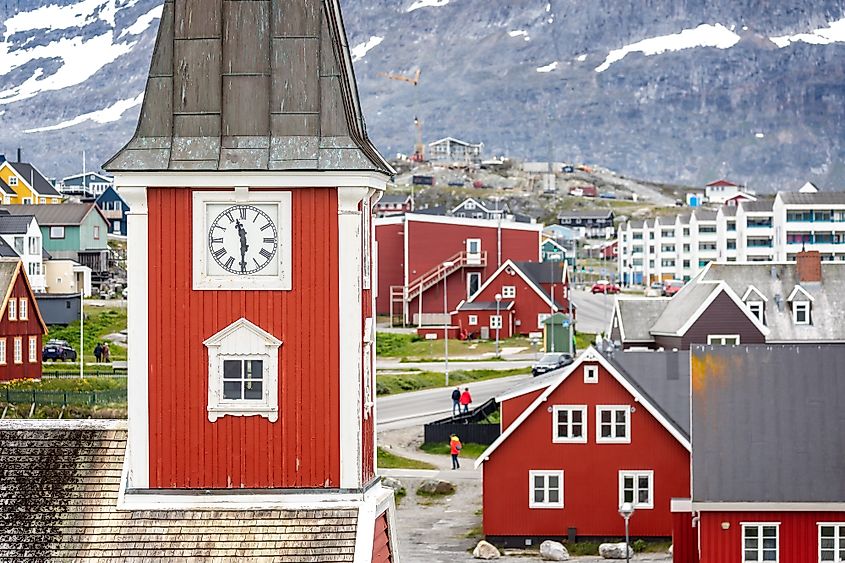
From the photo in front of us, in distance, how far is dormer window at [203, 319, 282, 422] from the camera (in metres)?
16.7

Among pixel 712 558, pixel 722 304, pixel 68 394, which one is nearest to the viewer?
pixel 712 558

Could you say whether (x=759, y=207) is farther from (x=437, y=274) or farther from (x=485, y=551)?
(x=485, y=551)

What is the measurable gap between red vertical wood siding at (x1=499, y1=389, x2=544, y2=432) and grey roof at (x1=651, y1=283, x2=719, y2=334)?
1829 cm

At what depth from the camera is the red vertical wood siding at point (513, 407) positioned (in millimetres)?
39969

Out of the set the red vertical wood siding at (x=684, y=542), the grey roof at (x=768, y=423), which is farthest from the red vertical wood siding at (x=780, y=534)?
the red vertical wood siding at (x=684, y=542)

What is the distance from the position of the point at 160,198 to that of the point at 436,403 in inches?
1756

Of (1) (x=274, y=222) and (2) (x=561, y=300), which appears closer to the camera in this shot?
(1) (x=274, y=222)

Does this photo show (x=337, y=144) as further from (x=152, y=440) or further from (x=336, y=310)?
(x=152, y=440)

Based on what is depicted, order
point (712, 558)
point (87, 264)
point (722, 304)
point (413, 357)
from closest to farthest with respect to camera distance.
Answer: point (712, 558) < point (722, 304) < point (413, 357) < point (87, 264)

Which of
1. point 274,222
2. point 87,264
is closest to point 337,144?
point 274,222

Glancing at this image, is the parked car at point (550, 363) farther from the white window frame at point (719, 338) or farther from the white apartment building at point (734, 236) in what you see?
the white apartment building at point (734, 236)

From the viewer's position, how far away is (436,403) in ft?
200

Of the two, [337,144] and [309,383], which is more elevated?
[337,144]

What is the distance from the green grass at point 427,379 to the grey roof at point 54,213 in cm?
3181
